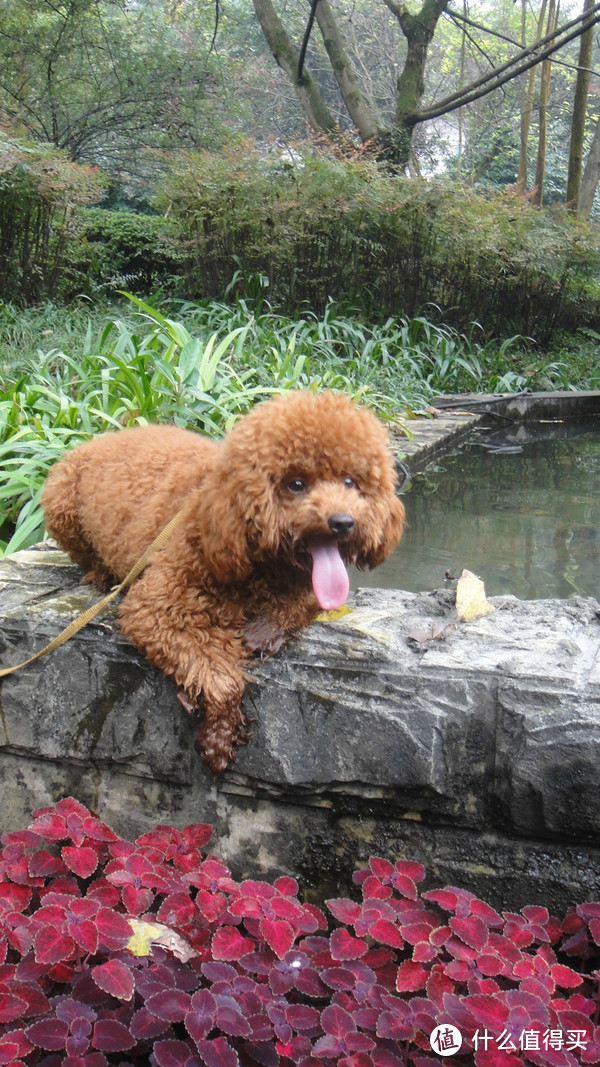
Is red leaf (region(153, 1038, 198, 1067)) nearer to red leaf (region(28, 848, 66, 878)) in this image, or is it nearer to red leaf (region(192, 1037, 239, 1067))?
red leaf (region(192, 1037, 239, 1067))

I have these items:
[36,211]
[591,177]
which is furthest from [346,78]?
[36,211]

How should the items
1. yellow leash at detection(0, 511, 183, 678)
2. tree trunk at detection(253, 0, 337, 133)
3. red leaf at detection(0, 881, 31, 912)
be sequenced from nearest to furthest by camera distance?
red leaf at detection(0, 881, 31, 912), yellow leash at detection(0, 511, 183, 678), tree trunk at detection(253, 0, 337, 133)

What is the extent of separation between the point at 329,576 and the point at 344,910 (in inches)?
28.8

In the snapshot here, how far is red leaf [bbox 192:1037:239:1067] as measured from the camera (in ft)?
5.02

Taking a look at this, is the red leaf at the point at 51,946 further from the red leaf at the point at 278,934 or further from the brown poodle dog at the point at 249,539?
the brown poodle dog at the point at 249,539

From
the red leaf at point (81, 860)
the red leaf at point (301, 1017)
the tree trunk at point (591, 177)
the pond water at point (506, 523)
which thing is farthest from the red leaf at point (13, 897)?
the tree trunk at point (591, 177)

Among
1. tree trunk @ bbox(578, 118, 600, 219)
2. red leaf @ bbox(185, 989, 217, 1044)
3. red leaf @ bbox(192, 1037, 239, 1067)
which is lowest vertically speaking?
red leaf @ bbox(192, 1037, 239, 1067)

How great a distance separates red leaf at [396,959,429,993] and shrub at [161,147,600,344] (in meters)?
7.86

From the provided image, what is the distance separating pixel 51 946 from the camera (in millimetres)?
1732

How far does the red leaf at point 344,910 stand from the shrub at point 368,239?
7.70 meters

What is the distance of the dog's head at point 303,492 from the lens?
1917 millimetres

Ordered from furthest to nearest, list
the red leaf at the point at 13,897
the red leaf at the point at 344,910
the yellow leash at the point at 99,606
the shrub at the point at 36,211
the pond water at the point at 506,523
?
the shrub at the point at 36,211, the pond water at the point at 506,523, the yellow leash at the point at 99,606, the red leaf at the point at 13,897, the red leaf at the point at 344,910

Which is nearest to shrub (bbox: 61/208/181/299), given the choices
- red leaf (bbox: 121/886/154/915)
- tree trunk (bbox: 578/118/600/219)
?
red leaf (bbox: 121/886/154/915)

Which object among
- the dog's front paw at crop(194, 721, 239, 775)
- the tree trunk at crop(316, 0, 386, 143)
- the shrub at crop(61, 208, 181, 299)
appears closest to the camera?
the dog's front paw at crop(194, 721, 239, 775)
